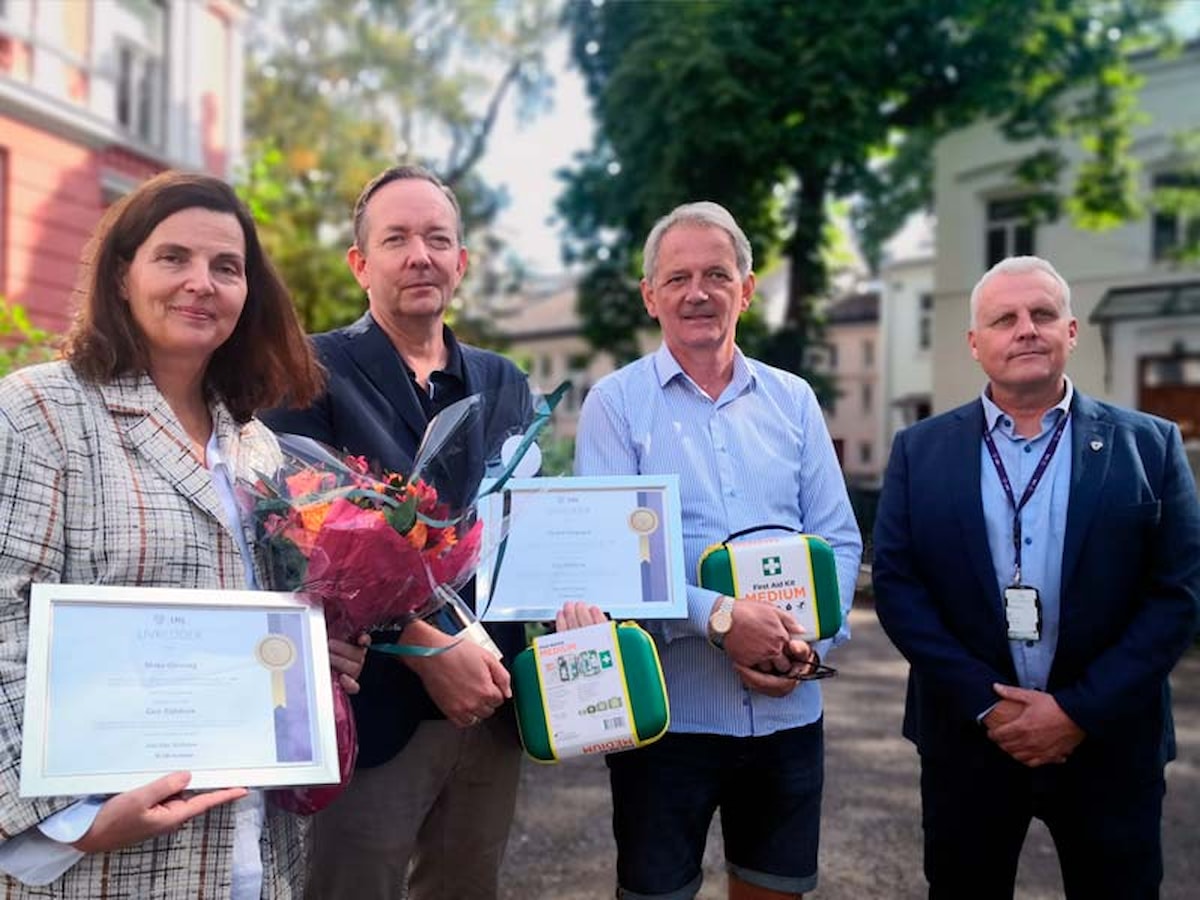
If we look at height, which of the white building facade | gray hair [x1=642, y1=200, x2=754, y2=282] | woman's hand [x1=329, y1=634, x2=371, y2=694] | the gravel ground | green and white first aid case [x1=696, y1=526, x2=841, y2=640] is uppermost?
the white building facade

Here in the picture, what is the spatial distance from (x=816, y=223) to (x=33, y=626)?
18.0 metres

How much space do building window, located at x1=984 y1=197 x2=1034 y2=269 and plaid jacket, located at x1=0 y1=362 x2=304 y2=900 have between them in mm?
16793

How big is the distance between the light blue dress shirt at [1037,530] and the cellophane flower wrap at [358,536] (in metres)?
1.47

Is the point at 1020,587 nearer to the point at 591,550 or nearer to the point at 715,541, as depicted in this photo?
the point at 715,541

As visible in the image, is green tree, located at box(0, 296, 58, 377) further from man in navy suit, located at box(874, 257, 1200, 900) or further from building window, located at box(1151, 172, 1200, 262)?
building window, located at box(1151, 172, 1200, 262)

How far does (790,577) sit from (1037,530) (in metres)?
0.74

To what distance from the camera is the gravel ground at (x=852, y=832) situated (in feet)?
14.2

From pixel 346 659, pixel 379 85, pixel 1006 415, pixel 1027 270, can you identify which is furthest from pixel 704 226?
pixel 379 85

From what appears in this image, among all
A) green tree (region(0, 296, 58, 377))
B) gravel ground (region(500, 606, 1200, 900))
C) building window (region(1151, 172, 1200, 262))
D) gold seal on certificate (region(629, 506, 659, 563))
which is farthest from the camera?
building window (region(1151, 172, 1200, 262))

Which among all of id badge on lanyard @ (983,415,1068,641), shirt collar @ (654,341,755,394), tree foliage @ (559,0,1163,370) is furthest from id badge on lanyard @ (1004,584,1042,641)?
tree foliage @ (559,0,1163,370)

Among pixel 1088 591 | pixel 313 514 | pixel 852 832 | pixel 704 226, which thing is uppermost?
pixel 704 226

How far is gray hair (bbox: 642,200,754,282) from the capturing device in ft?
9.05

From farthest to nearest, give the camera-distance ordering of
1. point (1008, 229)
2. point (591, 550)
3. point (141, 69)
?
point (1008, 229), point (141, 69), point (591, 550)

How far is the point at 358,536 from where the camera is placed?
184 cm
